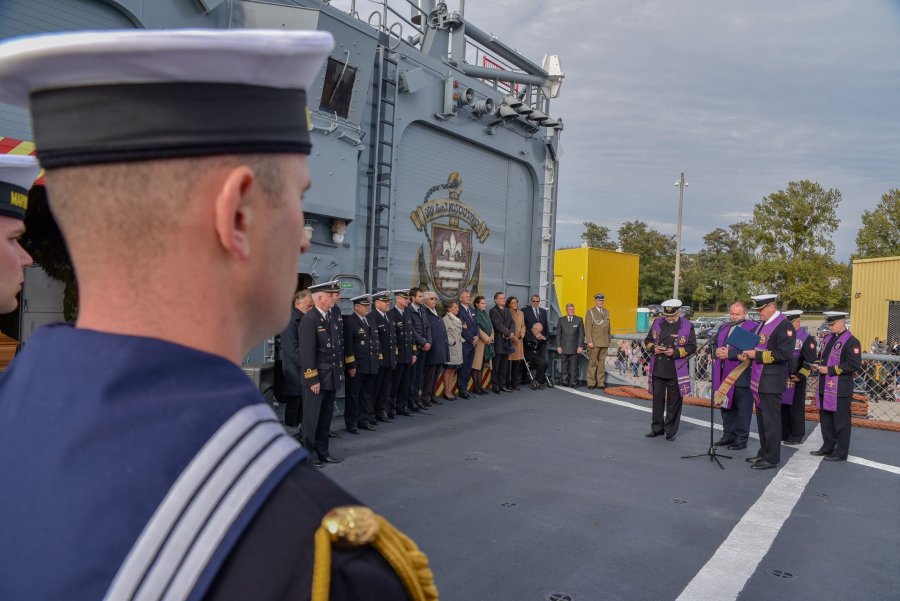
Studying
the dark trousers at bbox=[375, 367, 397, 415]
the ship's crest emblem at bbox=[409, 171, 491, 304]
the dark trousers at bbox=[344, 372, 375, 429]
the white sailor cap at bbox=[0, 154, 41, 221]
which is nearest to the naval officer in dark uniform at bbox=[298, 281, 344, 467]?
the dark trousers at bbox=[344, 372, 375, 429]

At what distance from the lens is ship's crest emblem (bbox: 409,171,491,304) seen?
948 cm

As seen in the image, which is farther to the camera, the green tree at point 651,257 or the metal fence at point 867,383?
the green tree at point 651,257

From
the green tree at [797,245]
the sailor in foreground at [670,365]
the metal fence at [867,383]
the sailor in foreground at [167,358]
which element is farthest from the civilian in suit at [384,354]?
the green tree at [797,245]

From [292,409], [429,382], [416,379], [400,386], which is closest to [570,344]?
[429,382]

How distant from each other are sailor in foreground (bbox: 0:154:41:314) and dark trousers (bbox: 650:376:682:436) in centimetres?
700

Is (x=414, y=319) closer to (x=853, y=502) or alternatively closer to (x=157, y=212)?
(x=853, y=502)

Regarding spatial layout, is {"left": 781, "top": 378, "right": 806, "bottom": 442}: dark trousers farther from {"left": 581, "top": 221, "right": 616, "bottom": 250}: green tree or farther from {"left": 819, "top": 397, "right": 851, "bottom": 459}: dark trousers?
{"left": 581, "top": 221, "right": 616, "bottom": 250}: green tree

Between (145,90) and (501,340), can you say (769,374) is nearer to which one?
(501,340)

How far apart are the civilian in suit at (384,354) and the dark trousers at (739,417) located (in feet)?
13.9

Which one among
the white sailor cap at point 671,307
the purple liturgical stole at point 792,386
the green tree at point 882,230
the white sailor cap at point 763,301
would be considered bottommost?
the purple liturgical stole at point 792,386

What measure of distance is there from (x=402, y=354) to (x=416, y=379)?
778 millimetres

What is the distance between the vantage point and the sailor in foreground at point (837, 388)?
678 cm

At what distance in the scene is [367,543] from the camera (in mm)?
646

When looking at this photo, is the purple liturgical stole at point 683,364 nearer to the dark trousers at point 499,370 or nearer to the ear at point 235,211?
the dark trousers at point 499,370
